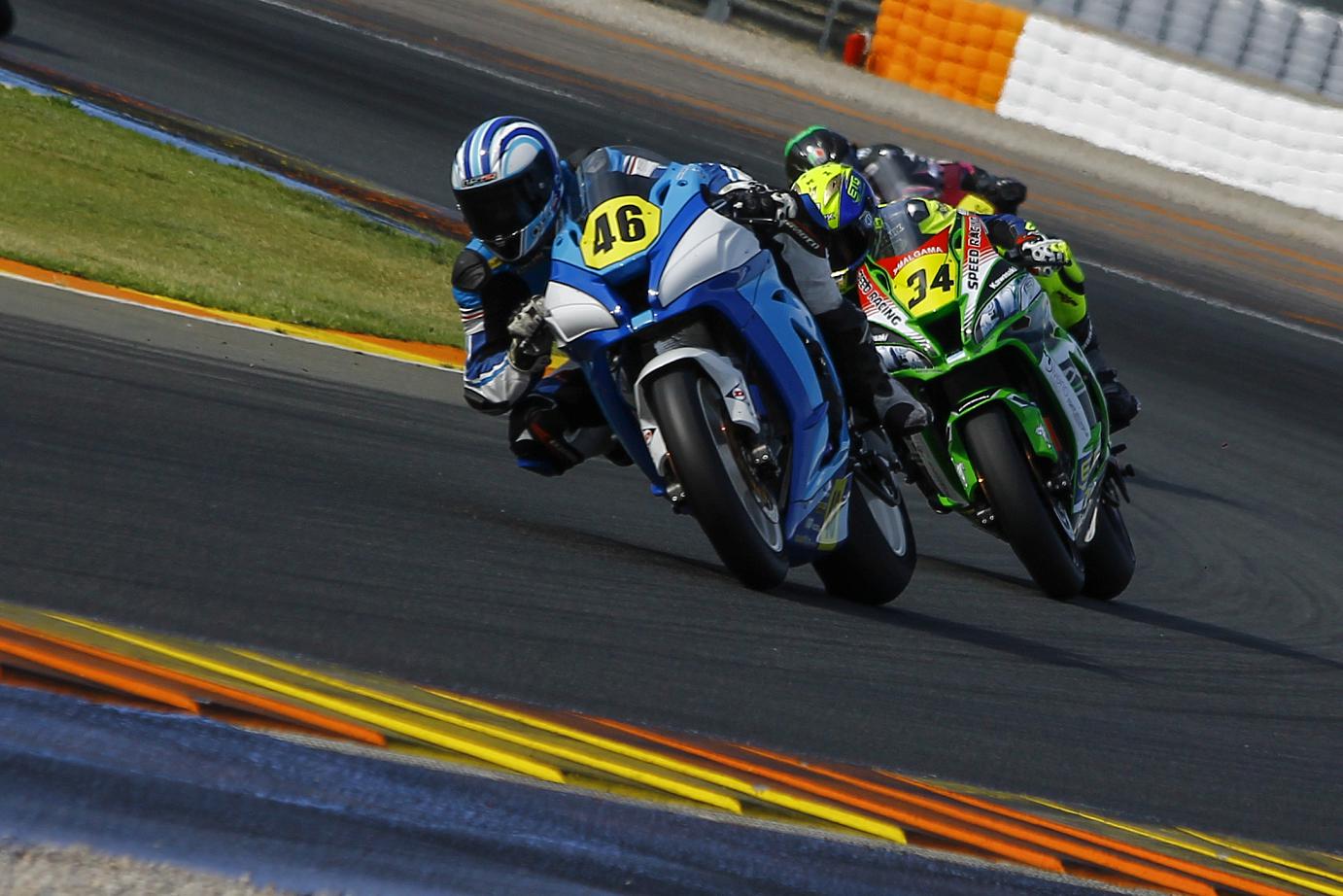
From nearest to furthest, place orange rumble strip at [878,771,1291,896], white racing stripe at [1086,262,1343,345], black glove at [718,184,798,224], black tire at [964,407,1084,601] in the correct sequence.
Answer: orange rumble strip at [878,771,1291,896] < black glove at [718,184,798,224] < black tire at [964,407,1084,601] < white racing stripe at [1086,262,1343,345]

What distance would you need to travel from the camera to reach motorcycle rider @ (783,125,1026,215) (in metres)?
6.87

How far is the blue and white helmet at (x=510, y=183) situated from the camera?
5402mm

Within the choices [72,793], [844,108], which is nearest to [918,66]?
[844,108]

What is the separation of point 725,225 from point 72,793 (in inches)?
124

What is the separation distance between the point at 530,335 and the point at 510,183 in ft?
1.44

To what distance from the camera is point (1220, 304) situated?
15.3 metres

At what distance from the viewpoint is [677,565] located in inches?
233

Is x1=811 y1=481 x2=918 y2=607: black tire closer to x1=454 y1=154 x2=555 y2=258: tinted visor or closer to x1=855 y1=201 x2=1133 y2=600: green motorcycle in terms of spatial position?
x1=855 y1=201 x2=1133 y2=600: green motorcycle

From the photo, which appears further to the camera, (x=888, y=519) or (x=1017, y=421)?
(x=1017, y=421)

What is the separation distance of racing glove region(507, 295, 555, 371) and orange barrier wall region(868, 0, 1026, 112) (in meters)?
15.7

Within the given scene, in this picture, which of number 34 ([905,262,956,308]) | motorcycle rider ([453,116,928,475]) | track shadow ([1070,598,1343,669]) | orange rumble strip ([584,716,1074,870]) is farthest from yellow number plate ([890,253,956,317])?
orange rumble strip ([584,716,1074,870])

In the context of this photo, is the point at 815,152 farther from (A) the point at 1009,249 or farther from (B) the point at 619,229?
(B) the point at 619,229

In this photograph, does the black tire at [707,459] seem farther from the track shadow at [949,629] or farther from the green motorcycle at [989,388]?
the green motorcycle at [989,388]

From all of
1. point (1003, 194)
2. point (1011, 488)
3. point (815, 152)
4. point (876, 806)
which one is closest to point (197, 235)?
point (1003, 194)
